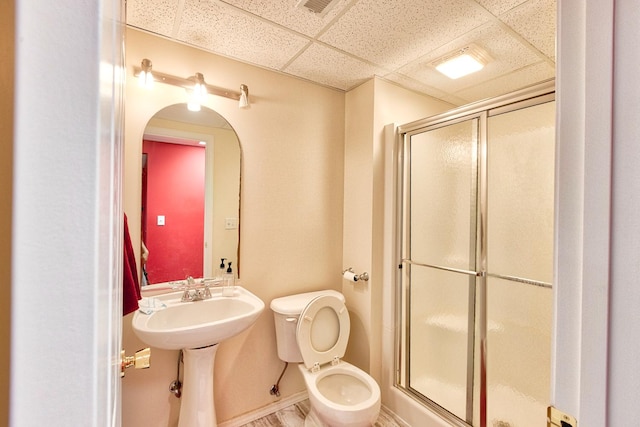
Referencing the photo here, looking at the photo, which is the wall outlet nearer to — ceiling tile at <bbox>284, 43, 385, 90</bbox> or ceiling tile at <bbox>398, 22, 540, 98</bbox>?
ceiling tile at <bbox>284, 43, 385, 90</bbox>

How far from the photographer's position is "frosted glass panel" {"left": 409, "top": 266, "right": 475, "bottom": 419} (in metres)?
1.65

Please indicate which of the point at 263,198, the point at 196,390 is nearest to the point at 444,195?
the point at 263,198

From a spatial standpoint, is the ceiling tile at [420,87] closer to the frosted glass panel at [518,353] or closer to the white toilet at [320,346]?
the frosted glass panel at [518,353]

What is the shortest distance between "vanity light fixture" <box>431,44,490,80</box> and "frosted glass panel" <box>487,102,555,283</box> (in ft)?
1.50

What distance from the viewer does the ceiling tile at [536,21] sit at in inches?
50.0

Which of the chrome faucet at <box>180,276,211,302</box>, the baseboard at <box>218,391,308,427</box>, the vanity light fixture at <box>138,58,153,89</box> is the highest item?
the vanity light fixture at <box>138,58,153,89</box>

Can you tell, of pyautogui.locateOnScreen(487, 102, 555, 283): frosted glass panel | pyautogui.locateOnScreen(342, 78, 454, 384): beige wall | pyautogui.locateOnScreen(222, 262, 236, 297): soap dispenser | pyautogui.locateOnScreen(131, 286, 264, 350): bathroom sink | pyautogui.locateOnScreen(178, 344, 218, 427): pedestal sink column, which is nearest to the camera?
pyautogui.locateOnScreen(131, 286, 264, 350): bathroom sink

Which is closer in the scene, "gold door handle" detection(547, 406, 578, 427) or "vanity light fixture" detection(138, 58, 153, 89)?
"gold door handle" detection(547, 406, 578, 427)

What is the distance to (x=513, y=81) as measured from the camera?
1.99 meters

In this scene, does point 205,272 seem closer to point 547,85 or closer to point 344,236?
point 344,236

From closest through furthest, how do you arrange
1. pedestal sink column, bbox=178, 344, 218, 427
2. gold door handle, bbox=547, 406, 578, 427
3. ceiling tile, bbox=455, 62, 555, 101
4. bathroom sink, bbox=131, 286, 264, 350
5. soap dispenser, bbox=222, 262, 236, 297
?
gold door handle, bbox=547, 406, 578, 427
bathroom sink, bbox=131, 286, 264, 350
pedestal sink column, bbox=178, 344, 218, 427
soap dispenser, bbox=222, 262, 236, 297
ceiling tile, bbox=455, 62, 555, 101

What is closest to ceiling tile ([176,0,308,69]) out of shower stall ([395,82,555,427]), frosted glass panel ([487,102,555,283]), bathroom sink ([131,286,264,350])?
shower stall ([395,82,555,427])

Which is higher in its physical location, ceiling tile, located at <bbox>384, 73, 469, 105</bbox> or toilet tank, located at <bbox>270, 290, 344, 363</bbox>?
ceiling tile, located at <bbox>384, 73, 469, 105</bbox>

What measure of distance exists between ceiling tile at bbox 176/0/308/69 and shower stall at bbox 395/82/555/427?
93 centimetres
